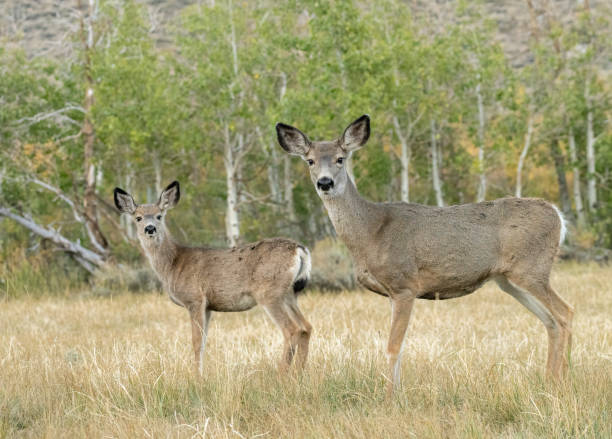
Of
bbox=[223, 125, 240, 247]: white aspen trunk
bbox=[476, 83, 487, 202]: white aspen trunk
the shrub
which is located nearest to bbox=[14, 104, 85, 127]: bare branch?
bbox=[223, 125, 240, 247]: white aspen trunk

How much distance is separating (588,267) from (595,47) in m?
12.7

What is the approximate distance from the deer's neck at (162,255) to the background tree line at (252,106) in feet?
32.3

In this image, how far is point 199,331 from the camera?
6.45 metres

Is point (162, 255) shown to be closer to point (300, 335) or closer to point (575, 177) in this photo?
point (300, 335)

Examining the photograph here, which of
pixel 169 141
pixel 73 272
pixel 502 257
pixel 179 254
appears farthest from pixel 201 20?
pixel 502 257

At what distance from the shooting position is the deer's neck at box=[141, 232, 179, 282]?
7.14m

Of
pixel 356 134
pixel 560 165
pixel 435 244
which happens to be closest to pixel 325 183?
pixel 356 134

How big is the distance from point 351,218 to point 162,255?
250 cm

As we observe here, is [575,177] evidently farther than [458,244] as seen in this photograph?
Yes

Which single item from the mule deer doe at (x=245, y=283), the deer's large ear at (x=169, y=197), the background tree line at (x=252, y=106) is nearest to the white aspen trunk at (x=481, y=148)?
the background tree line at (x=252, y=106)

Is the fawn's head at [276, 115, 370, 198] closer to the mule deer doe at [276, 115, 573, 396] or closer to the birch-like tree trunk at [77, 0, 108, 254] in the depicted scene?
the mule deer doe at [276, 115, 573, 396]

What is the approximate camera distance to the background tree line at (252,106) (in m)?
19.5

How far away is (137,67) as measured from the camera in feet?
70.0

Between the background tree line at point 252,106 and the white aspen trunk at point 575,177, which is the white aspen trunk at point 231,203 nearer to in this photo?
the background tree line at point 252,106
